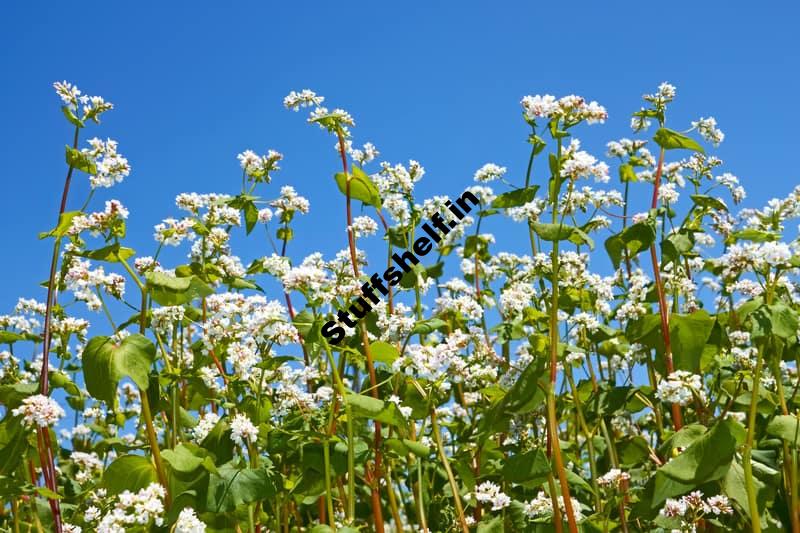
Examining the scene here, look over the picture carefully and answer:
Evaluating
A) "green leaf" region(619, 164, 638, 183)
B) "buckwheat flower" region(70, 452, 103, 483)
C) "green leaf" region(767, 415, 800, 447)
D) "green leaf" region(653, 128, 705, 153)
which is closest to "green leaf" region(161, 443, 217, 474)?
"green leaf" region(767, 415, 800, 447)

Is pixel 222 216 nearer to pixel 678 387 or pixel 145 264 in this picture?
pixel 145 264

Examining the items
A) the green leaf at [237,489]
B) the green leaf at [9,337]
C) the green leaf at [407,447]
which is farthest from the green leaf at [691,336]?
the green leaf at [9,337]

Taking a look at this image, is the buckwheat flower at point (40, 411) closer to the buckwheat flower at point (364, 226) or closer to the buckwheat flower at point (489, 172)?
the buckwheat flower at point (364, 226)

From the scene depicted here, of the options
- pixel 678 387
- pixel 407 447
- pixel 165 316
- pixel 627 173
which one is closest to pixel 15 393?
pixel 165 316

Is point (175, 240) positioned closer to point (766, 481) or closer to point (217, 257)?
point (217, 257)

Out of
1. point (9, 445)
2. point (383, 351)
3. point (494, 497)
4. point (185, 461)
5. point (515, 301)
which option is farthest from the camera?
point (515, 301)

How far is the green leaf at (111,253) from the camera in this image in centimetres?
398

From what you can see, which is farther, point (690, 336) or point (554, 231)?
point (690, 336)

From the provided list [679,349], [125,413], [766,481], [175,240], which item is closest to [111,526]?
[175,240]

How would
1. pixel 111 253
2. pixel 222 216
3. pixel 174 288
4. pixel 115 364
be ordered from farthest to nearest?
pixel 222 216
pixel 111 253
pixel 174 288
pixel 115 364

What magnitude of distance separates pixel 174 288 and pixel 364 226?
172cm

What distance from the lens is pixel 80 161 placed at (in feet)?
14.5

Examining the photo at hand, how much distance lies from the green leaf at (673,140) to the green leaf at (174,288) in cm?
264

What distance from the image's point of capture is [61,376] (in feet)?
16.3
